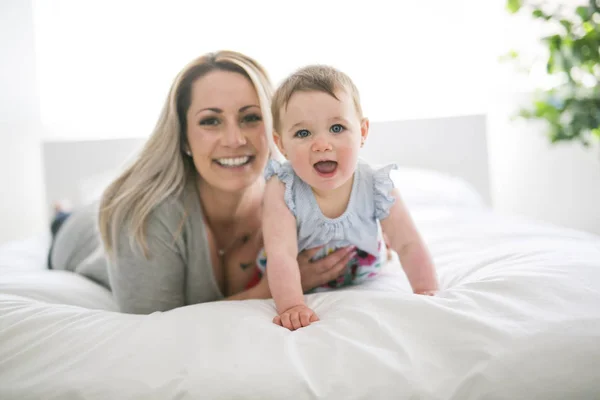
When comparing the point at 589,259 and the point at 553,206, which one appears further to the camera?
the point at 553,206

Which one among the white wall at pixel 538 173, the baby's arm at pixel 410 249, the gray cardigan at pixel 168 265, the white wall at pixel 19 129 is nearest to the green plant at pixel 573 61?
the white wall at pixel 538 173

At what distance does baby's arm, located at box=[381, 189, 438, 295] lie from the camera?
1.22 meters

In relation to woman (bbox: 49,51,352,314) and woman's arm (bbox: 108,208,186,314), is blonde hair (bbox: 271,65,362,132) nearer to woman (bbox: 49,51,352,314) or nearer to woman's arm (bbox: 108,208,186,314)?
woman (bbox: 49,51,352,314)

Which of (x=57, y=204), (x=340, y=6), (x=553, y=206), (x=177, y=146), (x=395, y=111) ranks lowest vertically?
(x=553, y=206)

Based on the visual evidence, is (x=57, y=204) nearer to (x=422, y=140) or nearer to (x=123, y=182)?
(x=123, y=182)

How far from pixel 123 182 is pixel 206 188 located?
220 mm

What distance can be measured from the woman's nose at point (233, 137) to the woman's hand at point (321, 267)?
32 centimetres

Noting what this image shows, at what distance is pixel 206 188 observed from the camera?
1.51 m

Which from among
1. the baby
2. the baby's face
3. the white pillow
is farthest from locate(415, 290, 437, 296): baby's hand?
the white pillow

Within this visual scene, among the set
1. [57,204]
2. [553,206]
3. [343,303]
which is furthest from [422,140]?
[343,303]

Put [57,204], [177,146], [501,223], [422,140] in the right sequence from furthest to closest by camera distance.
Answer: [422,140], [57,204], [501,223], [177,146]

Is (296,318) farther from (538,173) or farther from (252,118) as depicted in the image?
(538,173)

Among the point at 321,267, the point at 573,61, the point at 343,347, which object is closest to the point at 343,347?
the point at 343,347

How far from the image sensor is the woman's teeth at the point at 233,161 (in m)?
1.39
